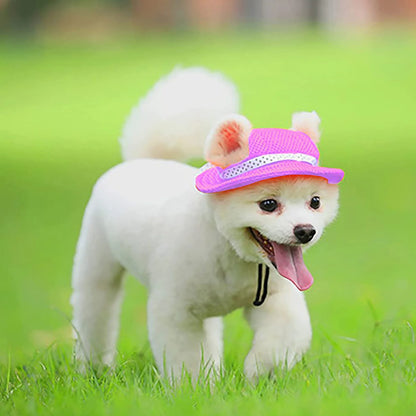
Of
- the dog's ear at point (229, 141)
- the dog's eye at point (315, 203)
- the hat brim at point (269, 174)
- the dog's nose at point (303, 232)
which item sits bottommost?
the dog's nose at point (303, 232)

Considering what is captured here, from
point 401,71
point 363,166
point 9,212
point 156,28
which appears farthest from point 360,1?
point 9,212

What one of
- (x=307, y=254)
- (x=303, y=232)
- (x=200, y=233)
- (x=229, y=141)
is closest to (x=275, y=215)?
(x=303, y=232)

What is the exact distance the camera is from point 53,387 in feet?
11.4

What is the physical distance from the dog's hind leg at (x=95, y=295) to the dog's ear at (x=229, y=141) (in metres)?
1.16

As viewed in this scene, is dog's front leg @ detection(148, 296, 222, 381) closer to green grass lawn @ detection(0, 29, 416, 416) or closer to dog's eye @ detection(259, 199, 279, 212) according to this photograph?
green grass lawn @ detection(0, 29, 416, 416)

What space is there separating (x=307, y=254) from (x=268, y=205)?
5246mm

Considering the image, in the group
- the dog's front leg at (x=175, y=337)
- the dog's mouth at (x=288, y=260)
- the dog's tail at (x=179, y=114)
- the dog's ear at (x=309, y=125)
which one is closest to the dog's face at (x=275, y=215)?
the dog's mouth at (x=288, y=260)

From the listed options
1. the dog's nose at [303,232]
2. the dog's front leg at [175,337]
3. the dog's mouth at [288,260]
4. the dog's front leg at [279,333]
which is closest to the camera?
the dog's nose at [303,232]

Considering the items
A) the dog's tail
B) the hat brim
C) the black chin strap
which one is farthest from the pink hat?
the dog's tail

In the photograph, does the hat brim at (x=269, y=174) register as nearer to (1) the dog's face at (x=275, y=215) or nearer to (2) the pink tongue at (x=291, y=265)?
(1) the dog's face at (x=275, y=215)

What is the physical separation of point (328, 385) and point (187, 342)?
815 mm

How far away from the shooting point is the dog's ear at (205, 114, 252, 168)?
355cm

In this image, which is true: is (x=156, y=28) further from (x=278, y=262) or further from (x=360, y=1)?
(x=278, y=262)

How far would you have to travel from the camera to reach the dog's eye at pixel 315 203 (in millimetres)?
3486
